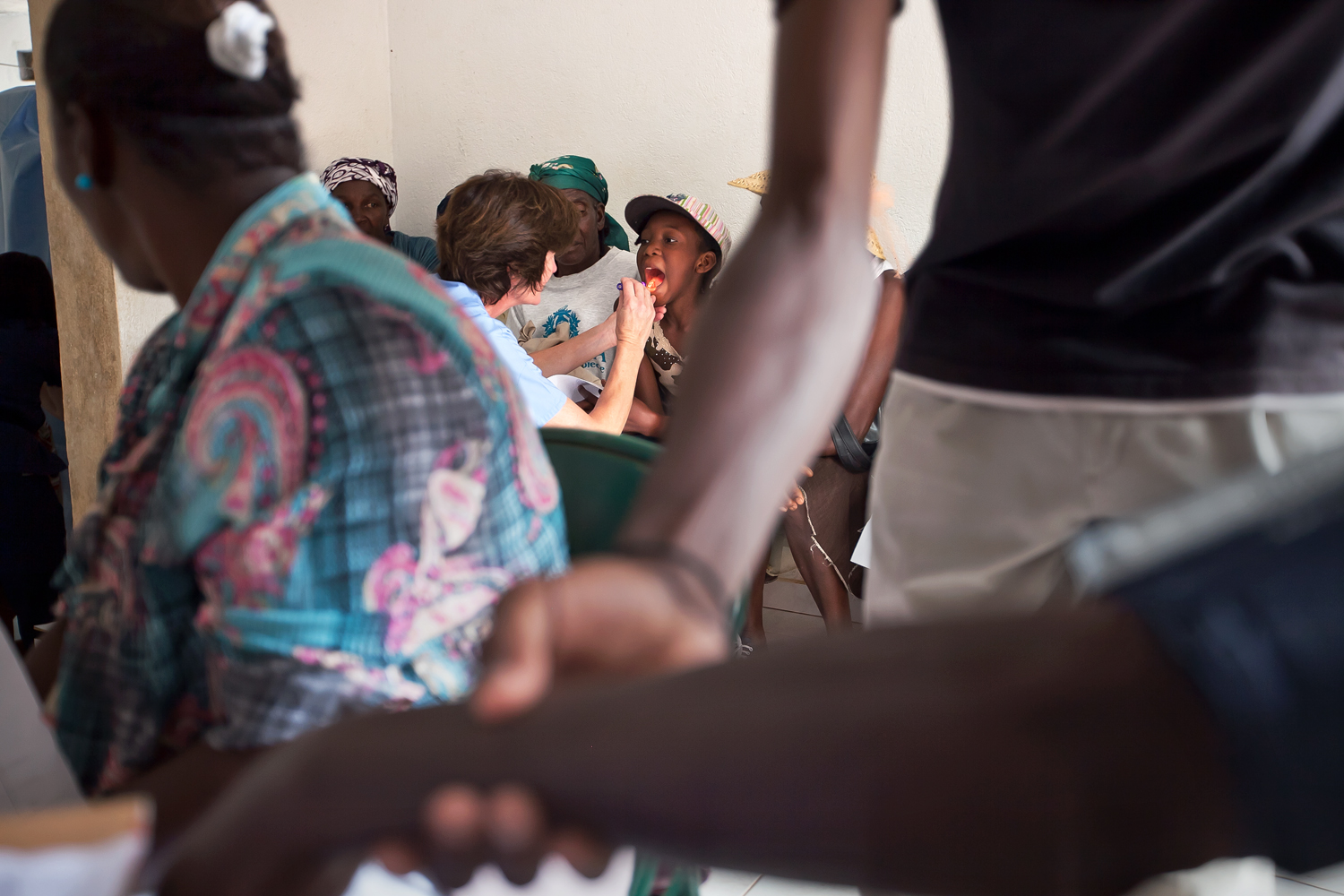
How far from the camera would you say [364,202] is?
11.9ft

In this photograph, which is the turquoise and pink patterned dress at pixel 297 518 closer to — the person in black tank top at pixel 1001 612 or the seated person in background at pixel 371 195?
the person in black tank top at pixel 1001 612

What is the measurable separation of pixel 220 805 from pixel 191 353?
59cm

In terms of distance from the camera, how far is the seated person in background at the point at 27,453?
291 centimetres

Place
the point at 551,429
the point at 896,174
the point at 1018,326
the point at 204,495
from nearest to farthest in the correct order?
1. the point at 1018,326
2. the point at 204,495
3. the point at 551,429
4. the point at 896,174

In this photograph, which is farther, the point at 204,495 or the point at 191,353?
the point at 191,353

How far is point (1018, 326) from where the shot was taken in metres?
0.58

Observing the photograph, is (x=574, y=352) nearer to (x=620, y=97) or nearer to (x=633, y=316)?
(x=633, y=316)

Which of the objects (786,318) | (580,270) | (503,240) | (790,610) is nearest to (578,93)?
(580,270)

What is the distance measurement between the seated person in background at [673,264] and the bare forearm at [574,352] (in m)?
0.19

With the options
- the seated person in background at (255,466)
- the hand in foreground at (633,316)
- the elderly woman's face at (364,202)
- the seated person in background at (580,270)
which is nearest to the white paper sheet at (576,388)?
the hand in foreground at (633,316)

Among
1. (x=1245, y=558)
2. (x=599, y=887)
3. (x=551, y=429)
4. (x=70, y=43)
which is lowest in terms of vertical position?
(x=599, y=887)

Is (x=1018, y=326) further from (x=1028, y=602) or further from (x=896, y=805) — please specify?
(x=896, y=805)

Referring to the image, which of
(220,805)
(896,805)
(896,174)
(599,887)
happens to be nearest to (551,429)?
(599,887)

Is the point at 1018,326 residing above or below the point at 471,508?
above
